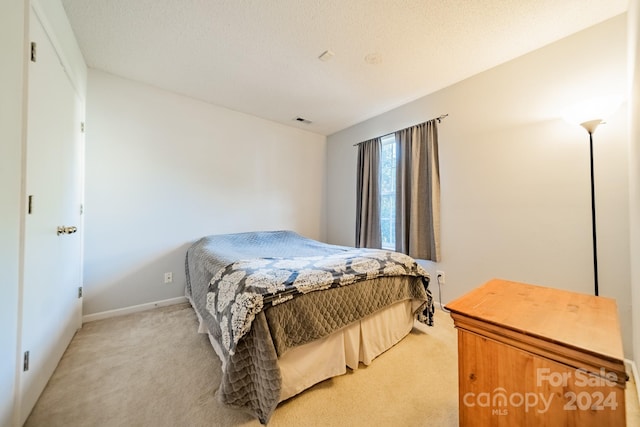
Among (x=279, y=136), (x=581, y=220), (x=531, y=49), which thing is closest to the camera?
(x=581, y=220)

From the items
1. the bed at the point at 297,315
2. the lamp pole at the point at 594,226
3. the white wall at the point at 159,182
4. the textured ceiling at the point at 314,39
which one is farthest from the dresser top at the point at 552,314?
the white wall at the point at 159,182

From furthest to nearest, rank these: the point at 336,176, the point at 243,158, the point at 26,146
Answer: the point at 336,176
the point at 243,158
the point at 26,146

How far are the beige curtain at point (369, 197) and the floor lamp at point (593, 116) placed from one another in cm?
191

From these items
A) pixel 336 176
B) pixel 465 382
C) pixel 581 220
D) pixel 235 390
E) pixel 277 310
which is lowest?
pixel 235 390

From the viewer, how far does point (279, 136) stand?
12.0 ft

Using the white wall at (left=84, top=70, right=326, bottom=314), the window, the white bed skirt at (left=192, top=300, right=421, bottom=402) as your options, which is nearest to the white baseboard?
the white wall at (left=84, top=70, right=326, bottom=314)

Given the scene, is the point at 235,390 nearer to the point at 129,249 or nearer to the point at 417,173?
the point at 129,249

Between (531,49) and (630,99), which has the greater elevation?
(531,49)

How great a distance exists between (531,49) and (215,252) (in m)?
3.34

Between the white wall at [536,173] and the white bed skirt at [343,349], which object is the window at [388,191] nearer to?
the white wall at [536,173]

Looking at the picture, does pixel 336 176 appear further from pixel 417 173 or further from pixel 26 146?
pixel 26 146

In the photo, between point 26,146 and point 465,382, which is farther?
point 26,146

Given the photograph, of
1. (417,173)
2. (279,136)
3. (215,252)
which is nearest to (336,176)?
(279,136)

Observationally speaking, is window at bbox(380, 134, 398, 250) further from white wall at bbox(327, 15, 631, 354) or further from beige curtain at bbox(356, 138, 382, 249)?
white wall at bbox(327, 15, 631, 354)
